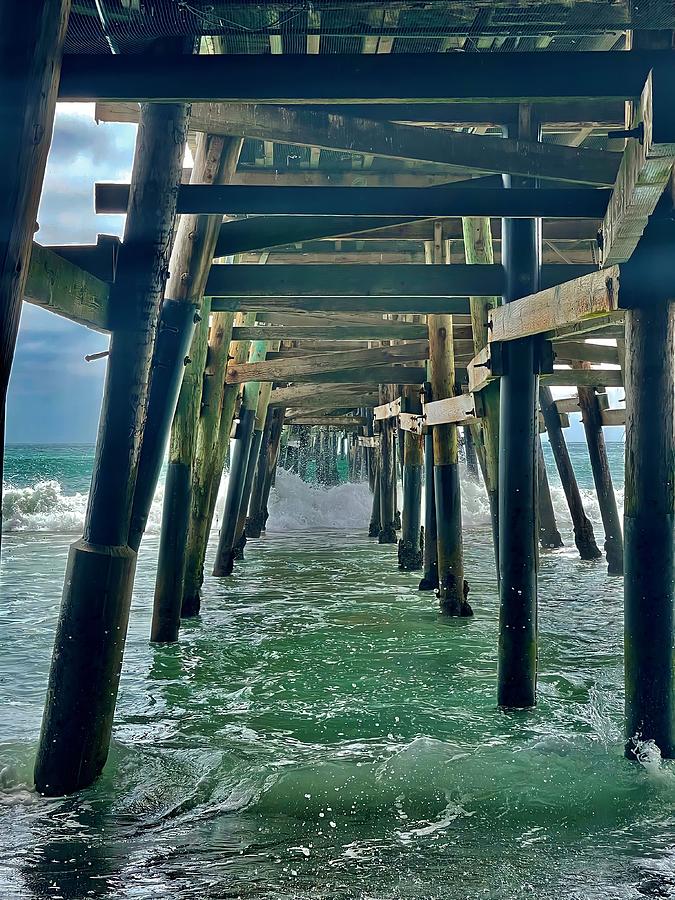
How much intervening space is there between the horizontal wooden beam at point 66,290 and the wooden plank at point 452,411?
10.9 feet

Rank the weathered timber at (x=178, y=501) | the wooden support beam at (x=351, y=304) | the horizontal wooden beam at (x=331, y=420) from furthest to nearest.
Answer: the horizontal wooden beam at (x=331, y=420)
the weathered timber at (x=178, y=501)
the wooden support beam at (x=351, y=304)

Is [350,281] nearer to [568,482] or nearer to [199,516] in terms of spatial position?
[199,516]

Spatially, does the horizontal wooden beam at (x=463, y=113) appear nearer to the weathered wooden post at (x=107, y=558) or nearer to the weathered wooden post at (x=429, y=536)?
the weathered wooden post at (x=107, y=558)

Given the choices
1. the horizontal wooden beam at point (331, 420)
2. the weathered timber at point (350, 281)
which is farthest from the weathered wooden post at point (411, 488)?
the horizontal wooden beam at point (331, 420)

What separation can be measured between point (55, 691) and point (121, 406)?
47.4 inches

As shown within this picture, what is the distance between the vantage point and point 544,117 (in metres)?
5.33

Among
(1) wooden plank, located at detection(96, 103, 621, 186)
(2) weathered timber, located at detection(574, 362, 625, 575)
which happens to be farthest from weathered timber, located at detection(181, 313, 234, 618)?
(2) weathered timber, located at detection(574, 362, 625, 575)

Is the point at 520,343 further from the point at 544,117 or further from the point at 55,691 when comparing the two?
the point at 55,691

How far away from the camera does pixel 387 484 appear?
48.4 ft

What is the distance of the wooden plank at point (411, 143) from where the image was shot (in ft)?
14.8

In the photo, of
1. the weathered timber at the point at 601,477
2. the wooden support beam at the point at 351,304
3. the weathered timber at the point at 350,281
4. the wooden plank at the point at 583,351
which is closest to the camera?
the weathered timber at the point at 350,281

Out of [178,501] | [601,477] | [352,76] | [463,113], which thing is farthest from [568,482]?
[352,76]

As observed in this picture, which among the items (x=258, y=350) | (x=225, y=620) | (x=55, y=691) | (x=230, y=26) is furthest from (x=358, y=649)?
(x=258, y=350)

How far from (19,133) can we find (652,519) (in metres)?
2.90
